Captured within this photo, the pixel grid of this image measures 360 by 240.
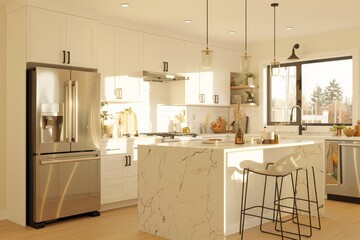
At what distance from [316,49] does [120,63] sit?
3.36m

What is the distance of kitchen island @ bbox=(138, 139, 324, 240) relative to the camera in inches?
146

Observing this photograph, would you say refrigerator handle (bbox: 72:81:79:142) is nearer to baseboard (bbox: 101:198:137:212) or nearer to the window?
baseboard (bbox: 101:198:137:212)

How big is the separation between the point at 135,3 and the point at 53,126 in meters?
1.81

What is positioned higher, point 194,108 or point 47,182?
point 194,108

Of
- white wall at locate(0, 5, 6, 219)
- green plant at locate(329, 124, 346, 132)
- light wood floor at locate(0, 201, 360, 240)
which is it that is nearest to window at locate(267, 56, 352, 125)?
green plant at locate(329, 124, 346, 132)

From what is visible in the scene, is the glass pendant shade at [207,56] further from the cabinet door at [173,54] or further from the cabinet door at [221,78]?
Answer: the cabinet door at [221,78]

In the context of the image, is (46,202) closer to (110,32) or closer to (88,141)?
(88,141)

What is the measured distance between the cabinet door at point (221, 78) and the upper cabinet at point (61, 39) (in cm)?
269

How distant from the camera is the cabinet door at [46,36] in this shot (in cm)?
472

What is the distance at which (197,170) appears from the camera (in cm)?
385

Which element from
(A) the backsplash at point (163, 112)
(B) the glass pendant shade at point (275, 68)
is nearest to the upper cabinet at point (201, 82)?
(A) the backsplash at point (163, 112)

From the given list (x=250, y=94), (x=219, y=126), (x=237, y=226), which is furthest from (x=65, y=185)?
(x=250, y=94)

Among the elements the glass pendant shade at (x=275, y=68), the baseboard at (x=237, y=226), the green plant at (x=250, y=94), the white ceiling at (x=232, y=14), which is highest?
the white ceiling at (x=232, y=14)

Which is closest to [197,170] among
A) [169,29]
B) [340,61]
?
[169,29]
